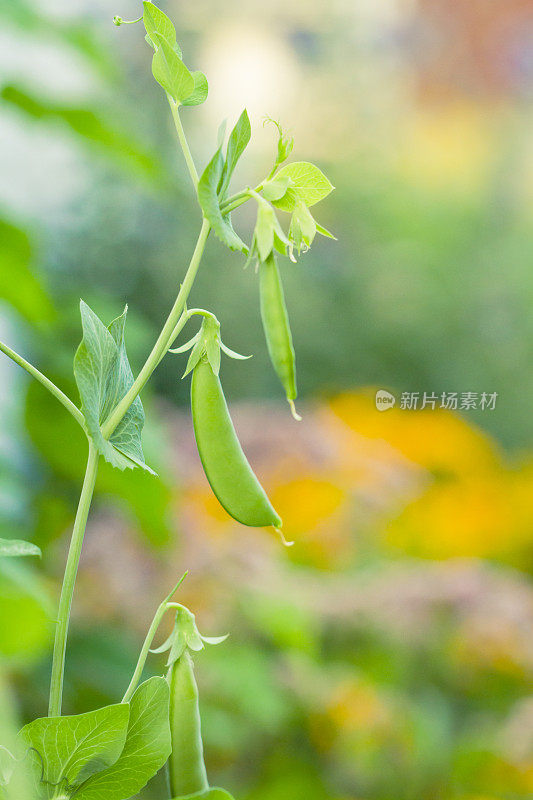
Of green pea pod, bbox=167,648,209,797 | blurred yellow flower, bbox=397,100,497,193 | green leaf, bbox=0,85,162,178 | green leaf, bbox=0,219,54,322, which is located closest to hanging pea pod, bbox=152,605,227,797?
green pea pod, bbox=167,648,209,797

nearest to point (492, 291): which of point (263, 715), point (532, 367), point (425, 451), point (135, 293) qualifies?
point (532, 367)

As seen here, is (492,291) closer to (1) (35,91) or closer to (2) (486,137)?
(2) (486,137)

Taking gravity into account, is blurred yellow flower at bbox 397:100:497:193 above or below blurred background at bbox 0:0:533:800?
above

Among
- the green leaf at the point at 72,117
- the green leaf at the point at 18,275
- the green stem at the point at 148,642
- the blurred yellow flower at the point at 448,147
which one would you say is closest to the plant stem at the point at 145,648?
the green stem at the point at 148,642

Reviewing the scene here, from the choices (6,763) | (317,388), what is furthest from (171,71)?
(317,388)

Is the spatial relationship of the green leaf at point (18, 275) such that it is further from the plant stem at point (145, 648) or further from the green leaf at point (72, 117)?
the plant stem at point (145, 648)

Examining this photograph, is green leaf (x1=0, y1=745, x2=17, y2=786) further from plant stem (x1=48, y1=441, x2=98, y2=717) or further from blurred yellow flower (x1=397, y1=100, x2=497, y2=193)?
blurred yellow flower (x1=397, y1=100, x2=497, y2=193)

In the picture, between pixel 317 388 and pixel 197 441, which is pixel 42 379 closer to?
pixel 197 441
